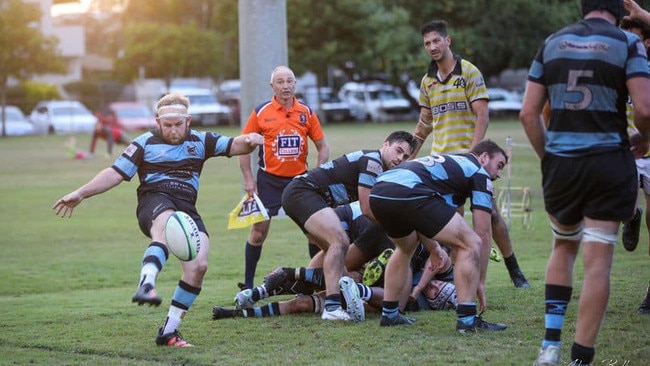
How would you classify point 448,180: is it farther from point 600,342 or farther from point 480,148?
point 600,342

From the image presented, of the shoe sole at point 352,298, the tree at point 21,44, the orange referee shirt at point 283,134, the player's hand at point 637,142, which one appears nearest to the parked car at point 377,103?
the tree at point 21,44

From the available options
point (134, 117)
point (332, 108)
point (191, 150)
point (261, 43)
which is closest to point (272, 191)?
point (191, 150)

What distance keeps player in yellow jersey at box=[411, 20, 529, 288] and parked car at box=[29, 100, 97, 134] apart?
46.9 metres

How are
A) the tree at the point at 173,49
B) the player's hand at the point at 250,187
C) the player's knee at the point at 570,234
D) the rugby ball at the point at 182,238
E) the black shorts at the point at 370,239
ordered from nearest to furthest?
the player's knee at the point at 570,234
the rugby ball at the point at 182,238
the black shorts at the point at 370,239
the player's hand at the point at 250,187
the tree at the point at 173,49

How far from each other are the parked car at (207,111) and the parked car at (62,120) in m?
5.13

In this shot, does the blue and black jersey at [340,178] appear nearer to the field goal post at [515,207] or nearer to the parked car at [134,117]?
the field goal post at [515,207]

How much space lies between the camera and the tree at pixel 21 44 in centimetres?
5597

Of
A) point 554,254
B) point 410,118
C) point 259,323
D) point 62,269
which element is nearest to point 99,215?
point 62,269

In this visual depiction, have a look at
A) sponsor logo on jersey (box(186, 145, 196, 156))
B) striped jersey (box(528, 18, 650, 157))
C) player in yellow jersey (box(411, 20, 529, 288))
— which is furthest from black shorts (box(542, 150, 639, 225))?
player in yellow jersey (box(411, 20, 529, 288))

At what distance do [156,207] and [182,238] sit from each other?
43 cm

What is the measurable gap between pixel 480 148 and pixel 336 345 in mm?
1842

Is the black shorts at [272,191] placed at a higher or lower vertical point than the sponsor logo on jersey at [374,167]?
lower

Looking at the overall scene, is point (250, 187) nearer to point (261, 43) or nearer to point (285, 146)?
point (285, 146)

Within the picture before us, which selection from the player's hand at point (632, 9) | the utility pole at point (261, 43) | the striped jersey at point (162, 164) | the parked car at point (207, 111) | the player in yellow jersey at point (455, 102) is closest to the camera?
the striped jersey at point (162, 164)
